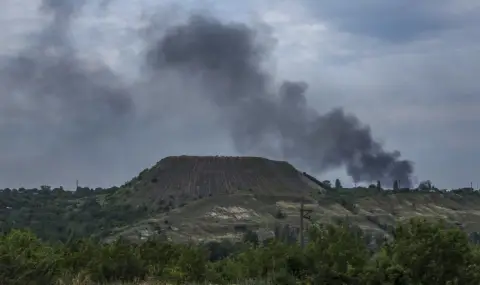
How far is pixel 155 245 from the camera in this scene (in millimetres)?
35375

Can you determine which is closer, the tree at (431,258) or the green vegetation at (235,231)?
the tree at (431,258)

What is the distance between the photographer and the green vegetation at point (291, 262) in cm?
2269

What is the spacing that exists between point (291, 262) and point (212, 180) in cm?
13966

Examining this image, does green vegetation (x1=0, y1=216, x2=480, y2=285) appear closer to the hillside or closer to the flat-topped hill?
the hillside

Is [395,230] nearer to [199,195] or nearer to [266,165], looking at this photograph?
[199,195]

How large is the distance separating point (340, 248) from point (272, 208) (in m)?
105

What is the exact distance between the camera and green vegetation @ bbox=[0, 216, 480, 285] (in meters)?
22.7

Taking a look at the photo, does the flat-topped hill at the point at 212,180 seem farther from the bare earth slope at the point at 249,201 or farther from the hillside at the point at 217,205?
the hillside at the point at 217,205

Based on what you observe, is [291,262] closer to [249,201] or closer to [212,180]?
[249,201]

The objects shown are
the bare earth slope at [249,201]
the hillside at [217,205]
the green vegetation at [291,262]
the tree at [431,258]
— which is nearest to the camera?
the tree at [431,258]

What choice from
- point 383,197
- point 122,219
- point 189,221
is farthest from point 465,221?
point 122,219

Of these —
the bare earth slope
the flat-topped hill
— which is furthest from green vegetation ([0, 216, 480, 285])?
the flat-topped hill

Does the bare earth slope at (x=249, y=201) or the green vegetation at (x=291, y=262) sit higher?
the bare earth slope at (x=249, y=201)

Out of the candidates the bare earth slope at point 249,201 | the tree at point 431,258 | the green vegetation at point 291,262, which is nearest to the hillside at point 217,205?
the bare earth slope at point 249,201
